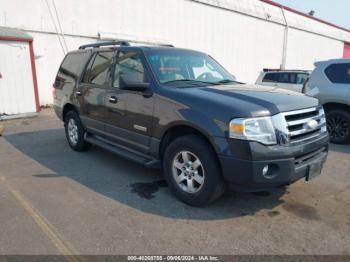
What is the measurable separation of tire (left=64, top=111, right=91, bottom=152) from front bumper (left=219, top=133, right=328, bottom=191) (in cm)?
332

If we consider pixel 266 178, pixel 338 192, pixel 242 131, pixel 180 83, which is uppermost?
pixel 180 83

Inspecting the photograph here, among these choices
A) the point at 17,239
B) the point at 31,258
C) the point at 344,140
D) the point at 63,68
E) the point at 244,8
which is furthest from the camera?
the point at 244,8

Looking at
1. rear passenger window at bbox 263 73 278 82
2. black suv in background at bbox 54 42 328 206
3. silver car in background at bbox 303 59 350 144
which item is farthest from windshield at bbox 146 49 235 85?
rear passenger window at bbox 263 73 278 82

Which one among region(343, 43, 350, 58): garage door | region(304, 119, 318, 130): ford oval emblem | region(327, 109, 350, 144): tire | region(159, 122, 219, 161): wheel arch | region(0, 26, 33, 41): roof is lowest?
region(327, 109, 350, 144): tire

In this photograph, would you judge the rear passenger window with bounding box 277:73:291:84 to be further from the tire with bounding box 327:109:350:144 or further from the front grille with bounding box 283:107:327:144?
the front grille with bounding box 283:107:327:144

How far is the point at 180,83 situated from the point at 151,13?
11435 mm

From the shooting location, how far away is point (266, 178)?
315cm

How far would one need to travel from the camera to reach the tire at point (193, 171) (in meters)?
3.37

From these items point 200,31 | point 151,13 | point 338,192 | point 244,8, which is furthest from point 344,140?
point 244,8

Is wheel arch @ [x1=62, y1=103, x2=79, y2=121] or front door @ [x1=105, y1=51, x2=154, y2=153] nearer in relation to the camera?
front door @ [x1=105, y1=51, x2=154, y2=153]

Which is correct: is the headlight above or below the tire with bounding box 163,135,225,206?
above

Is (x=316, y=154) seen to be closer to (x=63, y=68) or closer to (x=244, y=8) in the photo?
(x=63, y=68)

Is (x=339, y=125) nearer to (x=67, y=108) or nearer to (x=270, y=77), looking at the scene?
(x=270, y=77)

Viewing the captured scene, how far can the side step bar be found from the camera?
405 centimetres
